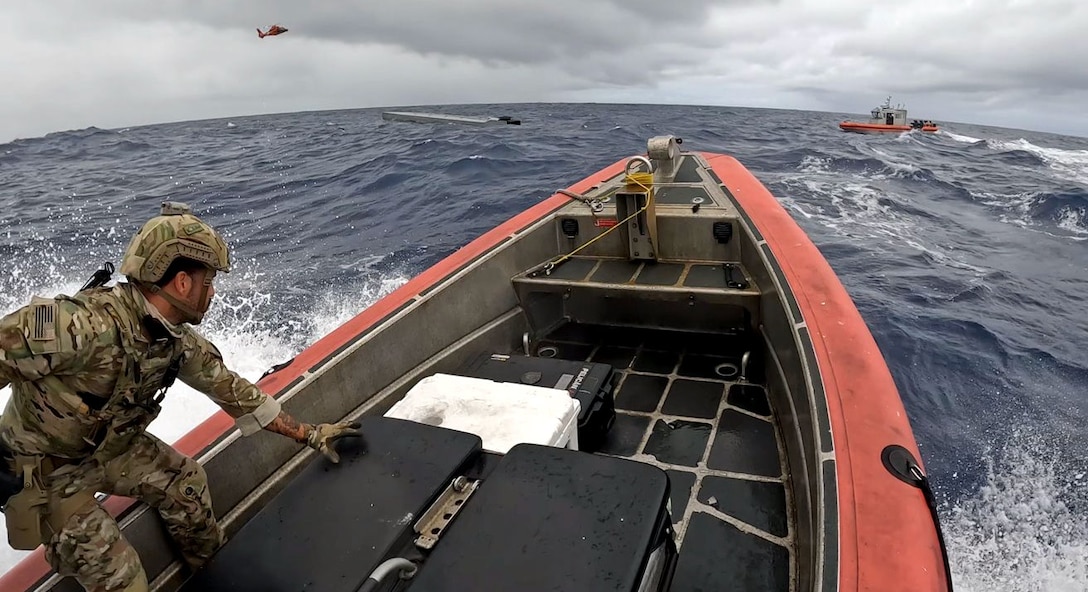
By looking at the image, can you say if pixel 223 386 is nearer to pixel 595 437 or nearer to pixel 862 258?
pixel 595 437

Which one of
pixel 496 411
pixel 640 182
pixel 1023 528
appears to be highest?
pixel 640 182

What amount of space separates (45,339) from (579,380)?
2.09 m

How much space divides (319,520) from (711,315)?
3240 millimetres

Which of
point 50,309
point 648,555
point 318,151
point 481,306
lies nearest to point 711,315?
point 481,306

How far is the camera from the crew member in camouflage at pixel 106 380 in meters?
1.54

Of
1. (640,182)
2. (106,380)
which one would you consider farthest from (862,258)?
(106,380)

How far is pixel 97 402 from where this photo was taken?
5.52 ft

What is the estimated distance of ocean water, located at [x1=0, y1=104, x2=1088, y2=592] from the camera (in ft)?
14.5

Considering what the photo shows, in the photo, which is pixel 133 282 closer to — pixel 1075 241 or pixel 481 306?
pixel 481 306

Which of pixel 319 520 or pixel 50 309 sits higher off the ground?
pixel 50 309

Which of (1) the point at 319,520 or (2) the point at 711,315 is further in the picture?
(2) the point at 711,315

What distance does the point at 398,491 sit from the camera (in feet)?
5.56

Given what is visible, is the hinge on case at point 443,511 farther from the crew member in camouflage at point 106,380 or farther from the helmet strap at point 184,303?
the helmet strap at point 184,303

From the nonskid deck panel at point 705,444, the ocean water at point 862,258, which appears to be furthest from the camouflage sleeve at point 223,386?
the ocean water at point 862,258
